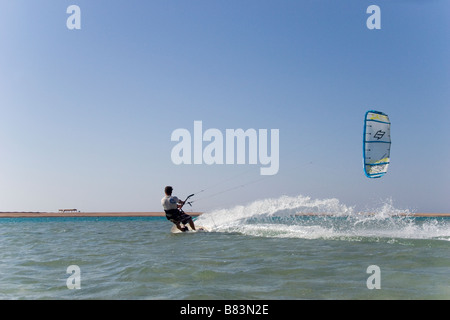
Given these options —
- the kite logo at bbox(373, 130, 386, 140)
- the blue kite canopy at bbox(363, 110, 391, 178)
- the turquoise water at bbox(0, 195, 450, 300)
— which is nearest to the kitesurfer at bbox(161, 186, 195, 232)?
the turquoise water at bbox(0, 195, 450, 300)

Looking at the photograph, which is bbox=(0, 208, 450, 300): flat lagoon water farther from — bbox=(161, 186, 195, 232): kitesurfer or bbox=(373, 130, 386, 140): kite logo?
bbox=(373, 130, 386, 140): kite logo

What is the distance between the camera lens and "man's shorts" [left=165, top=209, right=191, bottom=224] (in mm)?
13719

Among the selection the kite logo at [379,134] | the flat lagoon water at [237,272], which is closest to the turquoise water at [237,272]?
the flat lagoon water at [237,272]

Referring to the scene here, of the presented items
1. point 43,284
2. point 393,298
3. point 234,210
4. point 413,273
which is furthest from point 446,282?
point 234,210

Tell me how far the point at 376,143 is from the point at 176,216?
26.7 feet

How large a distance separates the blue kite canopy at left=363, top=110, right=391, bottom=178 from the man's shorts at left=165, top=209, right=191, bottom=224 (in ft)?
23.6

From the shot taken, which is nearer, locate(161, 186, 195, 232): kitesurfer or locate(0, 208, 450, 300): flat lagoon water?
locate(0, 208, 450, 300): flat lagoon water

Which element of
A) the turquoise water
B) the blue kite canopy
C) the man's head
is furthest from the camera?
the man's head

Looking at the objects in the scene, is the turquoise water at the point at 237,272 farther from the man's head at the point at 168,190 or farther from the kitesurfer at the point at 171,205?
the man's head at the point at 168,190

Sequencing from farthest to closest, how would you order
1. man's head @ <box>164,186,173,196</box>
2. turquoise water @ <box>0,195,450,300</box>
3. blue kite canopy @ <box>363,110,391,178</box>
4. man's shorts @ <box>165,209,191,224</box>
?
man's shorts @ <box>165,209,191,224</box>
man's head @ <box>164,186,173,196</box>
blue kite canopy @ <box>363,110,391,178</box>
turquoise water @ <box>0,195,450,300</box>

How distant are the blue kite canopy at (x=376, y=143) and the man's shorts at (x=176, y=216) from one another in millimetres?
7182

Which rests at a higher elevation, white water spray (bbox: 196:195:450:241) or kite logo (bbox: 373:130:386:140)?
kite logo (bbox: 373:130:386:140)

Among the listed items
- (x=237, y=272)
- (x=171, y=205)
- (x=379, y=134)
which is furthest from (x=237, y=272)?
(x=379, y=134)

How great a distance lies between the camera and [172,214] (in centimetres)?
1374
